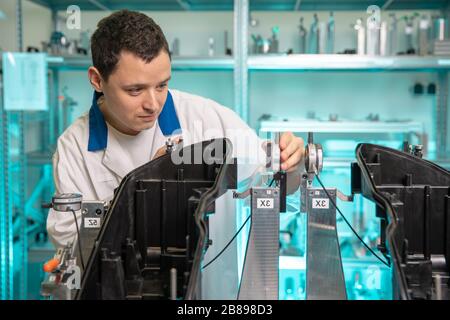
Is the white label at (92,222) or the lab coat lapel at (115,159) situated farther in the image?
the lab coat lapel at (115,159)

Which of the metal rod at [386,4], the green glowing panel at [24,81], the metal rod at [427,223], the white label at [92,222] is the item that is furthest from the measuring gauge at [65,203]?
the metal rod at [386,4]

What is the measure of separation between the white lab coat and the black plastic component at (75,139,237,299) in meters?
0.20

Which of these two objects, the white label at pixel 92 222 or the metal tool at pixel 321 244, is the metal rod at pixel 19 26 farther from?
the metal tool at pixel 321 244

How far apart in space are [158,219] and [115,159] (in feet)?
1.35

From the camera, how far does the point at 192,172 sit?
775 millimetres

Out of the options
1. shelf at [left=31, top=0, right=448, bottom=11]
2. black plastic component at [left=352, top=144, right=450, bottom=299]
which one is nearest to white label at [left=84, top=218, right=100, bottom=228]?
black plastic component at [left=352, top=144, right=450, bottom=299]

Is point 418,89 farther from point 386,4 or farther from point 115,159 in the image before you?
point 115,159

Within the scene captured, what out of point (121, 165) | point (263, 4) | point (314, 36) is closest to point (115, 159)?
point (121, 165)

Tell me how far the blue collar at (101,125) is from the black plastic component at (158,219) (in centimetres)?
40

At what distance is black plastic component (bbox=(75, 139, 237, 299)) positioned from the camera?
69cm

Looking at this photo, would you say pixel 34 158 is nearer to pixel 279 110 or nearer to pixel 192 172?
pixel 279 110

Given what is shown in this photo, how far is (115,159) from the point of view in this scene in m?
1.14

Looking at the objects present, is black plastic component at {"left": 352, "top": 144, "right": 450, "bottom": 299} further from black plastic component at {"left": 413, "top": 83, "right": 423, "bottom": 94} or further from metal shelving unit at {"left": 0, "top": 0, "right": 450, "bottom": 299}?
black plastic component at {"left": 413, "top": 83, "right": 423, "bottom": 94}

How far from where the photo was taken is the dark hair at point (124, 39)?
927 millimetres
